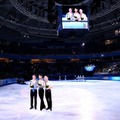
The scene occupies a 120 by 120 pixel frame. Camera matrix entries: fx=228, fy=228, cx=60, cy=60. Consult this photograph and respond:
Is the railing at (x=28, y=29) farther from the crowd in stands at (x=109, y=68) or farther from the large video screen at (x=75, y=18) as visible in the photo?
the large video screen at (x=75, y=18)

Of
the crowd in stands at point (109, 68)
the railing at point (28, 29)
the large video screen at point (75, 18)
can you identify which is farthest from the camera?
the crowd in stands at point (109, 68)

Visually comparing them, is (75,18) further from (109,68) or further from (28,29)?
(109,68)

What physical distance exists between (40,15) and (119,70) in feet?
56.5

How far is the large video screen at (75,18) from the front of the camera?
1686 cm

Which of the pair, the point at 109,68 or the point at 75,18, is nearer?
the point at 75,18

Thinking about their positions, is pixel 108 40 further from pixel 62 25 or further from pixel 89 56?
pixel 62 25

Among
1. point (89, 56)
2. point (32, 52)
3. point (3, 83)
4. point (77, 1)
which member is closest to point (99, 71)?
point (89, 56)

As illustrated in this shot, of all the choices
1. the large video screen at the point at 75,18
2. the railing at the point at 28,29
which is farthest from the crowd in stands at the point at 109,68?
the large video screen at the point at 75,18

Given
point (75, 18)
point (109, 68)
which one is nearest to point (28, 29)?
point (109, 68)

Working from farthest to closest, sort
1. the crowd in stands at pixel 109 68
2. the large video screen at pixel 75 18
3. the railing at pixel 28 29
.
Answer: the crowd in stands at pixel 109 68
the railing at pixel 28 29
the large video screen at pixel 75 18

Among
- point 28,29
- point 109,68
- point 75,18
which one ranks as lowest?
point 109,68

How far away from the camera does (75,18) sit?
55.8ft

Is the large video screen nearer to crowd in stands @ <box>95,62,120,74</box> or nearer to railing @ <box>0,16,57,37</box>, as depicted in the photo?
railing @ <box>0,16,57,37</box>

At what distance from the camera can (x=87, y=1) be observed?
20312mm
